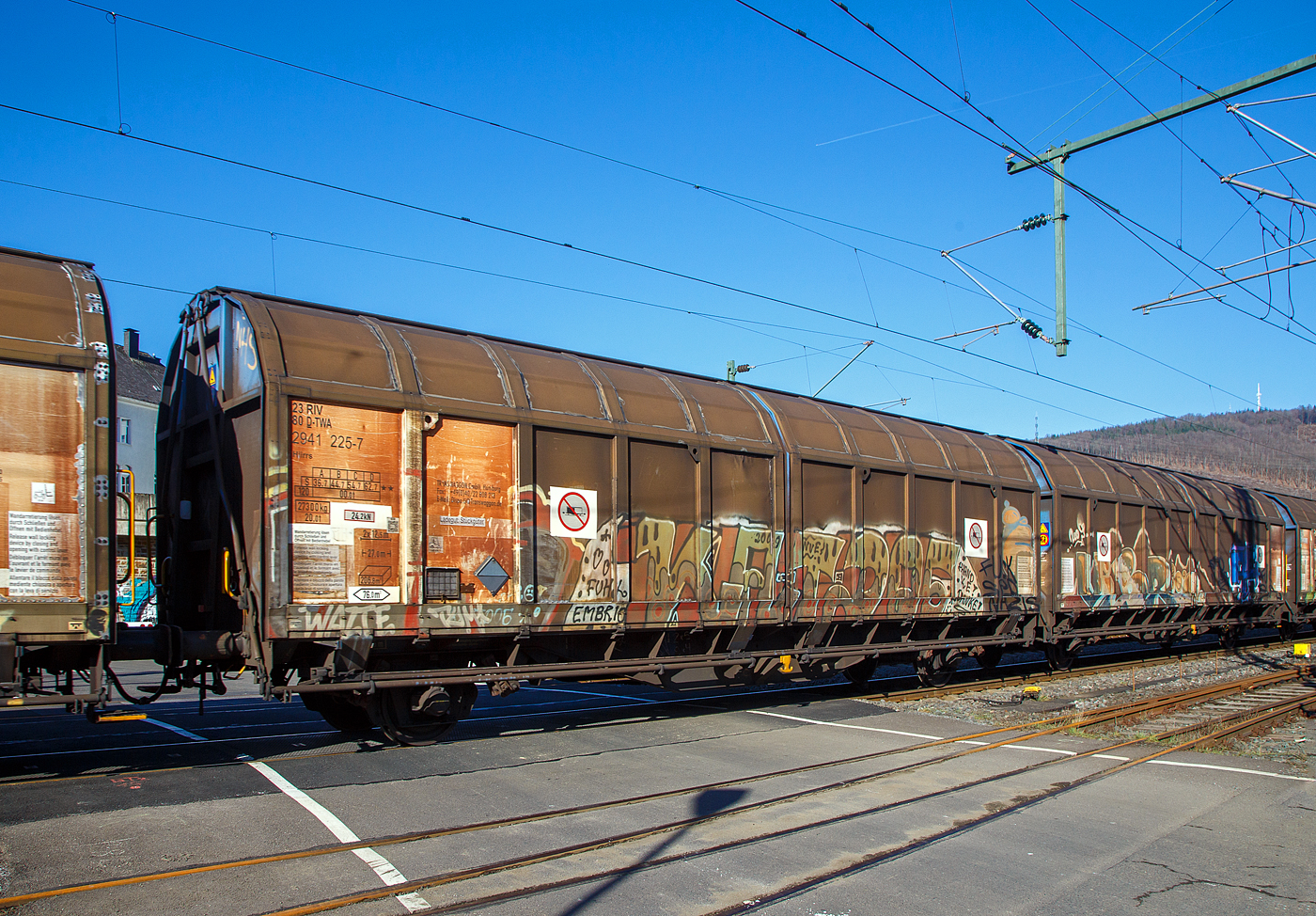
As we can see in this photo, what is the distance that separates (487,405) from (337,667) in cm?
291

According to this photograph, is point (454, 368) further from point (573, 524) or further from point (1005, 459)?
point (1005, 459)

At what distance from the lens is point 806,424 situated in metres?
12.7

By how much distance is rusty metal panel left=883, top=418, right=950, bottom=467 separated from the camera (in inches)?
555

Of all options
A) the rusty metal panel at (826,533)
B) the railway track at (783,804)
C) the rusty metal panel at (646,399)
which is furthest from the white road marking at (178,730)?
the rusty metal panel at (826,533)

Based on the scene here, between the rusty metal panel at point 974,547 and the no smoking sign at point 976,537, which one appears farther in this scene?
the no smoking sign at point 976,537

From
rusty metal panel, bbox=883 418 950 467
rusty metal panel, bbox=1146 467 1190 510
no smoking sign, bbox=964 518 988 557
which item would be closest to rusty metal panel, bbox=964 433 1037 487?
no smoking sign, bbox=964 518 988 557

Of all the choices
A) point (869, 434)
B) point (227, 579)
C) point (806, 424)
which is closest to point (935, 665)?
point (869, 434)

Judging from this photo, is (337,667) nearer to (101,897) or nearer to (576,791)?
(576,791)

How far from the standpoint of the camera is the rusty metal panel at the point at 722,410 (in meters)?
11.3

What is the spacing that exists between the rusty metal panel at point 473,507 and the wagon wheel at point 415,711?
40.2 inches

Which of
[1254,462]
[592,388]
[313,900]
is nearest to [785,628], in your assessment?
[592,388]

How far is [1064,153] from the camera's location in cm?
1390

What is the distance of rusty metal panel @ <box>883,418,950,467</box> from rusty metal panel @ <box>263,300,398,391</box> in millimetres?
8579

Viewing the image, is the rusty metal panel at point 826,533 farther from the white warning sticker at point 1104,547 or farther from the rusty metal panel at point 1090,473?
the white warning sticker at point 1104,547
